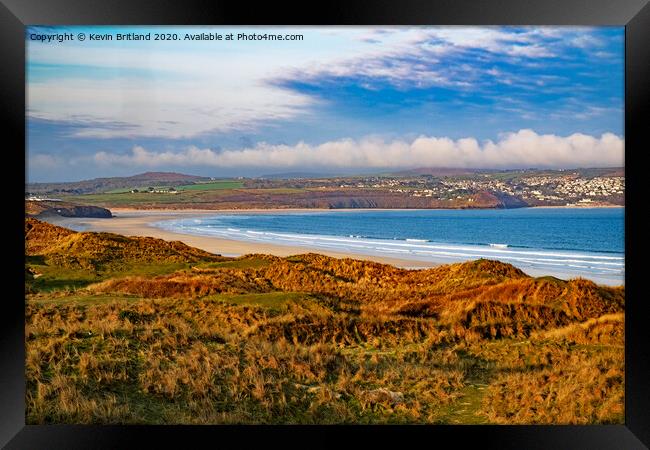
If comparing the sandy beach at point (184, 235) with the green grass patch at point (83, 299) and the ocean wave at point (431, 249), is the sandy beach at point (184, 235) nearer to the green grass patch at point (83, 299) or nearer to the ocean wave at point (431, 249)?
the ocean wave at point (431, 249)

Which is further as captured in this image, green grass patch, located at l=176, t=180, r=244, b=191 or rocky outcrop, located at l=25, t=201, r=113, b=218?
green grass patch, located at l=176, t=180, r=244, b=191

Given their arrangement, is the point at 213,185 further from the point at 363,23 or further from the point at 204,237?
the point at 363,23

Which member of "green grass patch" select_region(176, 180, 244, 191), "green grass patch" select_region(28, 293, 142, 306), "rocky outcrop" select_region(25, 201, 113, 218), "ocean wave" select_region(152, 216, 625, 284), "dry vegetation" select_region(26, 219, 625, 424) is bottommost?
"dry vegetation" select_region(26, 219, 625, 424)

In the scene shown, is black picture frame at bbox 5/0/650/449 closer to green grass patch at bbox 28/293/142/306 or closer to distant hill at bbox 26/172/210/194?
green grass patch at bbox 28/293/142/306

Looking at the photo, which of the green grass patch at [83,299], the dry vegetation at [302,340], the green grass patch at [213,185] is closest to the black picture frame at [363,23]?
the dry vegetation at [302,340]

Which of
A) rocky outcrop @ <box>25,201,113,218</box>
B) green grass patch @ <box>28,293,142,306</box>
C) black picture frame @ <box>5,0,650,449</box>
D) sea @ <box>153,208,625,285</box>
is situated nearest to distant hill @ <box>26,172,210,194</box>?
rocky outcrop @ <box>25,201,113,218</box>

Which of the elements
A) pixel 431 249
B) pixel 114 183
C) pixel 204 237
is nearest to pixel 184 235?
pixel 204 237

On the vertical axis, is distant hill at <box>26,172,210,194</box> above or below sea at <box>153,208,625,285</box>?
above
